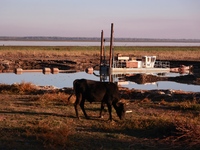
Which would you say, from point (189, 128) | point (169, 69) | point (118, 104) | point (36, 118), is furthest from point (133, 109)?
point (169, 69)

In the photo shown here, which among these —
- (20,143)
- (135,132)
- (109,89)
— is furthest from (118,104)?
(20,143)

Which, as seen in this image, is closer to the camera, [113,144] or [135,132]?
[113,144]

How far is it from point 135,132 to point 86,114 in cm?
248

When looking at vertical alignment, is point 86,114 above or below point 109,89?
below

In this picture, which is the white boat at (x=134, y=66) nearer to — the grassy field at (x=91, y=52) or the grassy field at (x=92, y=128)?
the grassy field at (x=91, y=52)

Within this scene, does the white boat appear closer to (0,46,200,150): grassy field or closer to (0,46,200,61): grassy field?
(0,46,200,61): grassy field

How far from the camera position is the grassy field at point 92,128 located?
396 inches

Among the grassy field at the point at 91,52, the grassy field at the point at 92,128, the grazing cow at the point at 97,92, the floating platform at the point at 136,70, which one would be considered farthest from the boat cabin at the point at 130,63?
the grazing cow at the point at 97,92

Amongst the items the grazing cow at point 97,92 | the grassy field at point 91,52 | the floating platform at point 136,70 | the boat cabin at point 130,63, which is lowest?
the floating platform at point 136,70

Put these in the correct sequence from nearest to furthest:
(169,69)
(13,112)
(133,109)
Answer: (13,112) < (133,109) < (169,69)

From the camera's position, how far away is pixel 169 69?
45531 mm

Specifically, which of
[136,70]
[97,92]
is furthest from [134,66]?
[97,92]

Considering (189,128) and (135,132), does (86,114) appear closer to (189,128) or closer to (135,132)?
(135,132)

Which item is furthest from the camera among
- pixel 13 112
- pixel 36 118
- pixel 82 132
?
pixel 13 112
